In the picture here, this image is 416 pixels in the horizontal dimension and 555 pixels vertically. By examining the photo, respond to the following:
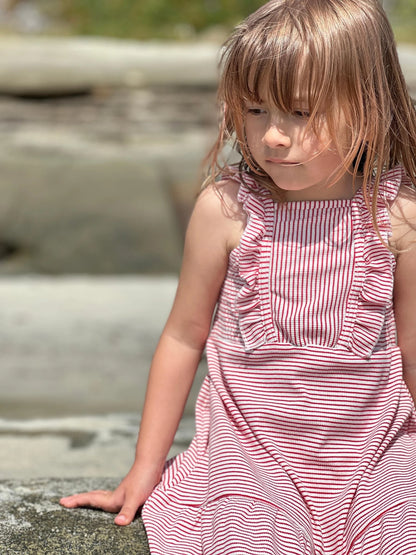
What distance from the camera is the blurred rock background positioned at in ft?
7.61

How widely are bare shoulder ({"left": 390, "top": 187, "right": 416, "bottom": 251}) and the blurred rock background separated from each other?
2.14 ft

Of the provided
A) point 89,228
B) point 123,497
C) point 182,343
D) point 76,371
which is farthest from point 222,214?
point 89,228

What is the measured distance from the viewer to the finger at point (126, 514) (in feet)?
4.42

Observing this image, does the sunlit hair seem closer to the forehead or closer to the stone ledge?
the forehead

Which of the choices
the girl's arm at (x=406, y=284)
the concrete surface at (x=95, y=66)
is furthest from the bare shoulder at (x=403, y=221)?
the concrete surface at (x=95, y=66)

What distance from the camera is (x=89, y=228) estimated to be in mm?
4523

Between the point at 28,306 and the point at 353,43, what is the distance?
8.16ft

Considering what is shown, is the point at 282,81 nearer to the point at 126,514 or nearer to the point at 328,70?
the point at 328,70

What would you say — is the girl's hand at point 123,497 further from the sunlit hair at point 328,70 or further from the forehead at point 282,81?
the forehead at point 282,81

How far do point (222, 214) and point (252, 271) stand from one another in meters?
0.11

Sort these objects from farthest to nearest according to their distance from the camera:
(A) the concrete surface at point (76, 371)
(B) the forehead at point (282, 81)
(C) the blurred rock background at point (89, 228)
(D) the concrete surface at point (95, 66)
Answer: (D) the concrete surface at point (95, 66) → (C) the blurred rock background at point (89, 228) → (A) the concrete surface at point (76, 371) → (B) the forehead at point (282, 81)

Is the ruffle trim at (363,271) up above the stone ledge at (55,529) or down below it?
above

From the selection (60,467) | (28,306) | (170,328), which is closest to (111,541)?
(170,328)

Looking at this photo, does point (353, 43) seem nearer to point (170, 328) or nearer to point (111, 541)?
point (170, 328)
